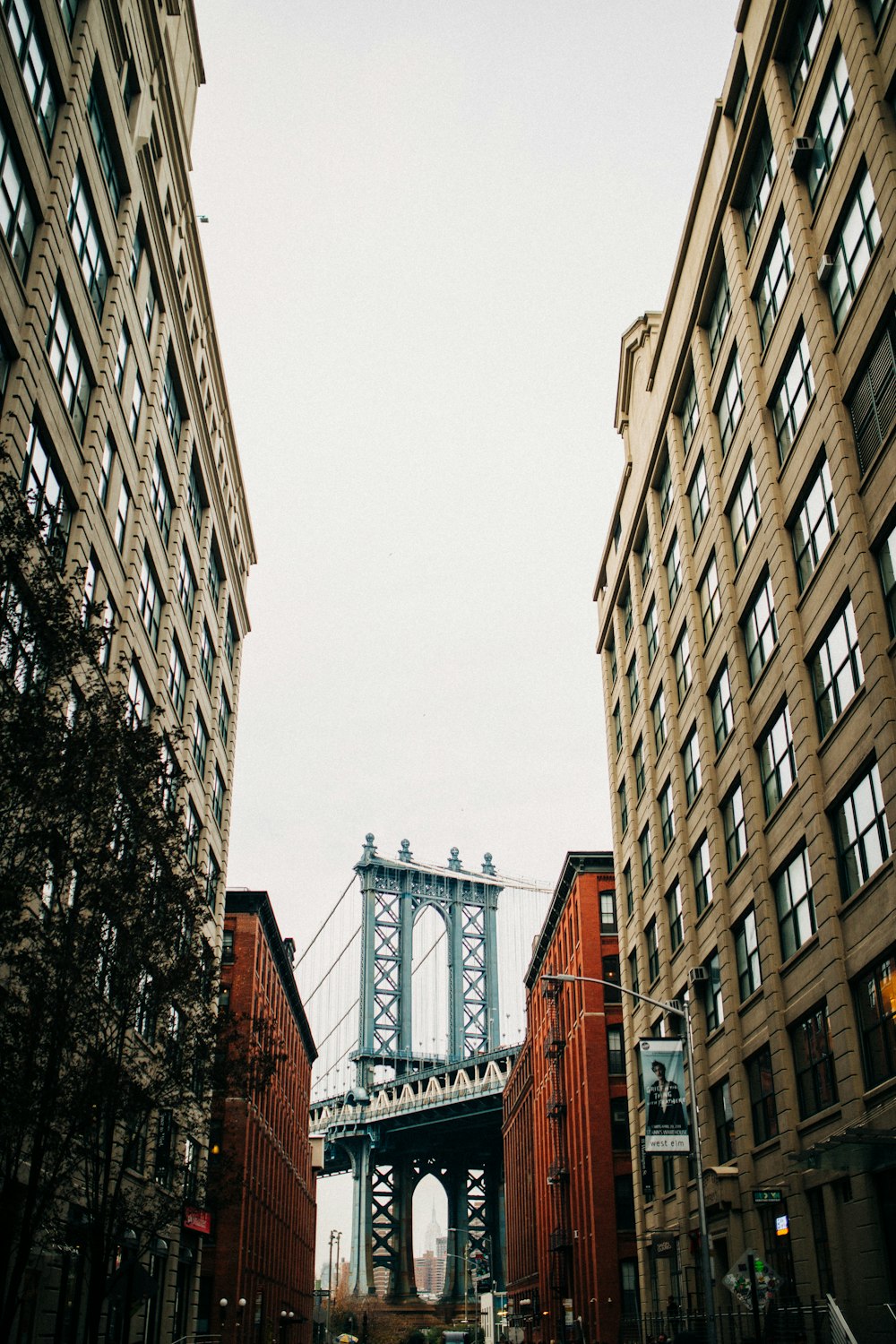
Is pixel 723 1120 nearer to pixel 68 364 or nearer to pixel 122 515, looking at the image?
pixel 122 515

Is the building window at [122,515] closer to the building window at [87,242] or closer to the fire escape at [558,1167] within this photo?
the building window at [87,242]

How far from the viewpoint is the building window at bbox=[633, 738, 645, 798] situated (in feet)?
162

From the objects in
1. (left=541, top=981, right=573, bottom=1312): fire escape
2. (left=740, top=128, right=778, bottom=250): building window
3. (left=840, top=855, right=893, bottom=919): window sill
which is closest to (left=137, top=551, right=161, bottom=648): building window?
(left=740, top=128, right=778, bottom=250): building window

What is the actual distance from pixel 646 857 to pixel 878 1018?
2454 cm

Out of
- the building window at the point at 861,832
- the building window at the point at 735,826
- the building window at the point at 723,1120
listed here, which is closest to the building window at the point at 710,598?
the building window at the point at 735,826

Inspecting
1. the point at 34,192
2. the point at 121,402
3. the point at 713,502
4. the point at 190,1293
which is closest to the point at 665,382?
the point at 713,502

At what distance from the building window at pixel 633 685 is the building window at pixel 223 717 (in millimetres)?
17298

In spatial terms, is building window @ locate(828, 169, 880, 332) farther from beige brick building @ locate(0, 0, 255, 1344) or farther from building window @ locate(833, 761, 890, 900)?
beige brick building @ locate(0, 0, 255, 1344)

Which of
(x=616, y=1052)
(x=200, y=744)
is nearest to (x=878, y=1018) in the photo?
(x=200, y=744)

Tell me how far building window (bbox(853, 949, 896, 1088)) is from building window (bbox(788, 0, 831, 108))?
1958 cm

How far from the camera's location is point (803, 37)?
28.6m

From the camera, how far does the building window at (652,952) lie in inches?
1788

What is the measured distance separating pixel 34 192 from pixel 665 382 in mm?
23159

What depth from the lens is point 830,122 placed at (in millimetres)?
26969
